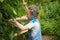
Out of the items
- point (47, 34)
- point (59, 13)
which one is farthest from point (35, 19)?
point (59, 13)

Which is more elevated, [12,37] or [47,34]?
[12,37]

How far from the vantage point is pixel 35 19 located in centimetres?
445

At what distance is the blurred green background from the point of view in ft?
10.9

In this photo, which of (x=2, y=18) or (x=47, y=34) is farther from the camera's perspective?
(x=47, y=34)

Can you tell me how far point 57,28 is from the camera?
24.5 ft

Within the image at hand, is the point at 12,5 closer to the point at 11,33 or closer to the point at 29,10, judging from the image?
the point at 11,33

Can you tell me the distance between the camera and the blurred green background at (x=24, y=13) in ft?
10.9

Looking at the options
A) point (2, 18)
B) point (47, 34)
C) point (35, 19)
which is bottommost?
point (47, 34)

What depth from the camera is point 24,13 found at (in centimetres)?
592

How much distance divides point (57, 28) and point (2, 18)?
433cm

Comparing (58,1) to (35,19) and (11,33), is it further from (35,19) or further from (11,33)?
(11,33)

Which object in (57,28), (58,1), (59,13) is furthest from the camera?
(58,1)

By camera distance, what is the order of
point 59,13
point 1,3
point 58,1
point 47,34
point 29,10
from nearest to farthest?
point 1,3, point 29,10, point 47,34, point 59,13, point 58,1

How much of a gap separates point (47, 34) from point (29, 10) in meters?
3.82
